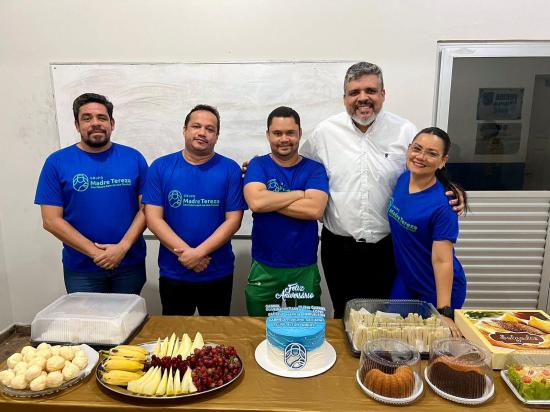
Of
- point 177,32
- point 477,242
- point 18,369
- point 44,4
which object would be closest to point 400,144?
point 477,242

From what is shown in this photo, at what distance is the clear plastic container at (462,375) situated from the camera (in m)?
1.26

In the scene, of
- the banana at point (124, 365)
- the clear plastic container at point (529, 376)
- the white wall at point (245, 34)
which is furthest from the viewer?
the white wall at point (245, 34)

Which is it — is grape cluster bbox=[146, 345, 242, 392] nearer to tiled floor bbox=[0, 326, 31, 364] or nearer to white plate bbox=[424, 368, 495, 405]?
white plate bbox=[424, 368, 495, 405]

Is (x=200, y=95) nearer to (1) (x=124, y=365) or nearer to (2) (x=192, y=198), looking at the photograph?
(2) (x=192, y=198)

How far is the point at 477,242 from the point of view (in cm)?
Answer: 310

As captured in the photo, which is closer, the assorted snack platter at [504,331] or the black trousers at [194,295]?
the assorted snack platter at [504,331]

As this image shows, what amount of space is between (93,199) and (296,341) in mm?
1396

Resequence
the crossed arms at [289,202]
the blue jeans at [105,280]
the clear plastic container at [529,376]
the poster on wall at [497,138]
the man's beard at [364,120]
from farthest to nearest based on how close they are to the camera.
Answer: the poster on wall at [497,138] < the blue jeans at [105,280] < the man's beard at [364,120] < the crossed arms at [289,202] < the clear plastic container at [529,376]

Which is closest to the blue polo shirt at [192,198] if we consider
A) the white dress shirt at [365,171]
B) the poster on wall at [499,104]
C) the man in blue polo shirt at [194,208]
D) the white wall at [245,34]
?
the man in blue polo shirt at [194,208]

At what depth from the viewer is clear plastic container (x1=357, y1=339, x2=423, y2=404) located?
126cm

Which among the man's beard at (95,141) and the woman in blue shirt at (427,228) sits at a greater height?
the man's beard at (95,141)

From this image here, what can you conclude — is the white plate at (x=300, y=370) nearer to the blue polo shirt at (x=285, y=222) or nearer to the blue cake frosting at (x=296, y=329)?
the blue cake frosting at (x=296, y=329)

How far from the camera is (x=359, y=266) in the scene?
228cm

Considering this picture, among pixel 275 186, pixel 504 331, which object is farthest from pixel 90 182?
pixel 504 331
